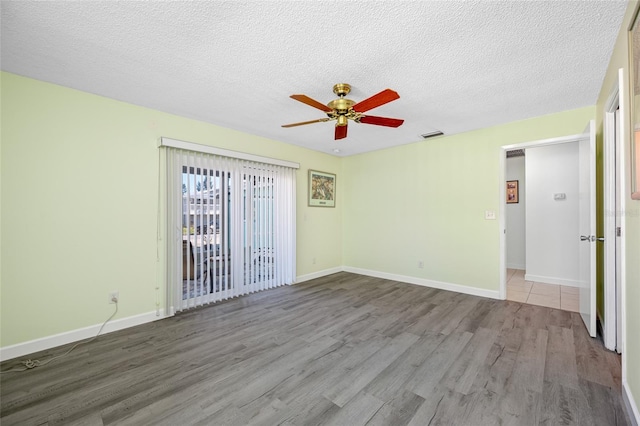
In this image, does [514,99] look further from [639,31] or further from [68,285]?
[68,285]

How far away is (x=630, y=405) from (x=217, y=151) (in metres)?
4.27

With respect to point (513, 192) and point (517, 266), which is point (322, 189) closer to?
point (513, 192)

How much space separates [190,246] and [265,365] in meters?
1.93

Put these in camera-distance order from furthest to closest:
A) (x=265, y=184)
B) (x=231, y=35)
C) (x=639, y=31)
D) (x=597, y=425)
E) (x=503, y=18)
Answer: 1. (x=265, y=184)
2. (x=231, y=35)
3. (x=503, y=18)
4. (x=597, y=425)
5. (x=639, y=31)

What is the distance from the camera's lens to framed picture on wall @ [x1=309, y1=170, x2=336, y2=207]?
16.4ft

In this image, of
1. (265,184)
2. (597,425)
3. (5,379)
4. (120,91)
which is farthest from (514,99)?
(5,379)

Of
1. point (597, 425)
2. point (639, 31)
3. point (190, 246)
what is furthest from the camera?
point (190, 246)

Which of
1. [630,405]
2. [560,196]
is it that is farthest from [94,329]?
[560,196]

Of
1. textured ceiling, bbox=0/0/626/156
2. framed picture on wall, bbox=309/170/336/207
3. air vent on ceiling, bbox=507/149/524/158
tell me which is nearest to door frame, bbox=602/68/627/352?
textured ceiling, bbox=0/0/626/156

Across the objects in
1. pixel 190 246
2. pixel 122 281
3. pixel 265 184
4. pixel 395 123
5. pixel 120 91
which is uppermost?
pixel 120 91

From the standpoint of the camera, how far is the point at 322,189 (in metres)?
5.20

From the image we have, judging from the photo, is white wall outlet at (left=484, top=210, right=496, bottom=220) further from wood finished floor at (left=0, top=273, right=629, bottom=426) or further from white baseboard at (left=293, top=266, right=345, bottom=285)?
white baseboard at (left=293, top=266, right=345, bottom=285)

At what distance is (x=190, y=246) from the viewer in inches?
133

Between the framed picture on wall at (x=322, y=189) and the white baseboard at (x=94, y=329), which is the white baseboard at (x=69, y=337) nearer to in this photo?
the white baseboard at (x=94, y=329)
